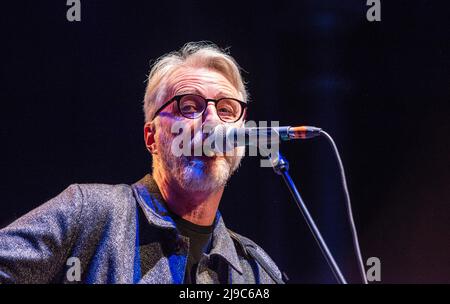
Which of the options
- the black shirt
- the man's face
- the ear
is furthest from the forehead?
the black shirt

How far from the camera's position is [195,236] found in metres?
1.87

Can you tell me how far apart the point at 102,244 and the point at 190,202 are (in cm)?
39

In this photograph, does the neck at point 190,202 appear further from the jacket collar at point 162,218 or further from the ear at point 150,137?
the ear at point 150,137

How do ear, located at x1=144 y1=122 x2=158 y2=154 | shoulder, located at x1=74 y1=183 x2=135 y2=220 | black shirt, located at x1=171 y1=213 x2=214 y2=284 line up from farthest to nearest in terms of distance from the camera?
ear, located at x1=144 y1=122 x2=158 y2=154, black shirt, located at x1=171 y1=213 x2=214 y2=284, shoulder, located at x1=74 y1=183 x2=135 y2=220

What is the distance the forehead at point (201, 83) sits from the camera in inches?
76.0

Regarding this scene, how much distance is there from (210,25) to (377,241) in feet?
4.00

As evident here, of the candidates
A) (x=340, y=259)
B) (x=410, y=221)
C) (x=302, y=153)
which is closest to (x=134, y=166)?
(x=302, y=153)

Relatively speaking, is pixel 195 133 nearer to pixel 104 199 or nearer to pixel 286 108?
pixel 104 199

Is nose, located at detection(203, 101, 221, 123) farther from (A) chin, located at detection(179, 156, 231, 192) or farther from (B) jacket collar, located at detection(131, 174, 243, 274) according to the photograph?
(B) jacket collar, located at detection(131, 174, 243, 274)

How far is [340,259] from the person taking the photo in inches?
90.9

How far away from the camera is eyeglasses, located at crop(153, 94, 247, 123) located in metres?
1.88

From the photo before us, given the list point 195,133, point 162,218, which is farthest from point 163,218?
point 195,133
